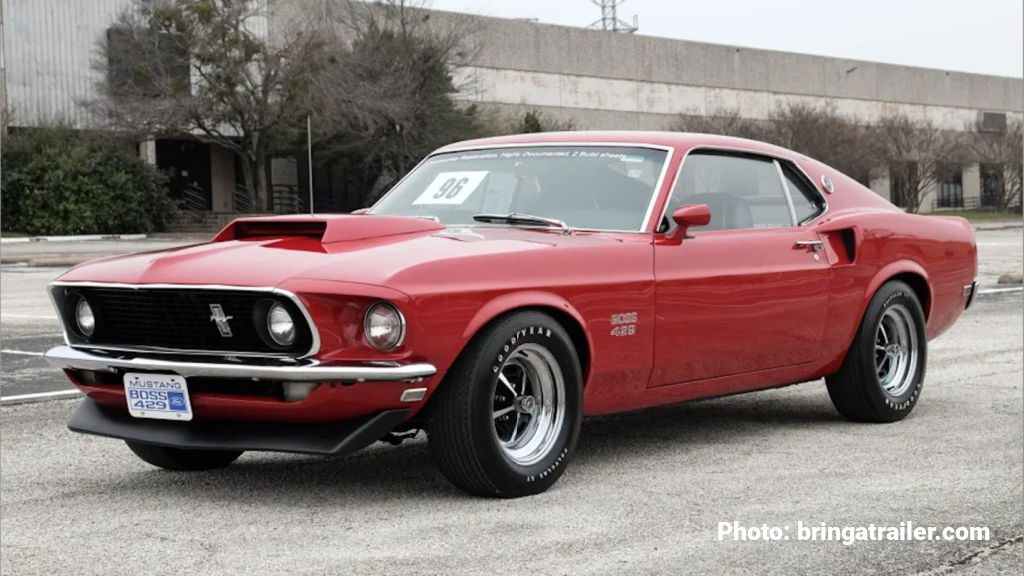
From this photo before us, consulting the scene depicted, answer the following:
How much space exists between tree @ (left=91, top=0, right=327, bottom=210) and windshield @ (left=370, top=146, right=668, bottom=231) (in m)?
34.9

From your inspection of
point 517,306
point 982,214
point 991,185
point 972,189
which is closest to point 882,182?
point 982,214

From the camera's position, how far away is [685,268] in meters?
6.07

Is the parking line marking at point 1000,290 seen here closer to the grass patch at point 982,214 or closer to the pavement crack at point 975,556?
the pavement crack at point 975,556

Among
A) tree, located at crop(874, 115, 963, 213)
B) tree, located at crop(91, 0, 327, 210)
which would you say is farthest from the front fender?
tree, located at crop(874, 115, 963, 213)

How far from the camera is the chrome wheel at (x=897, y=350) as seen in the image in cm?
737

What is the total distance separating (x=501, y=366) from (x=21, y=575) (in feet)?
5.80

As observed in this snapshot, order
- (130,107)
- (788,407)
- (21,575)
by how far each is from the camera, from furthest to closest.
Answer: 1. (130,107)
2. (788,407)
3. (21,575)

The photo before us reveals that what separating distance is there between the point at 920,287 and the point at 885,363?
50cm

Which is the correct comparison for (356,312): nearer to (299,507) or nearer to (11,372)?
(299,507)

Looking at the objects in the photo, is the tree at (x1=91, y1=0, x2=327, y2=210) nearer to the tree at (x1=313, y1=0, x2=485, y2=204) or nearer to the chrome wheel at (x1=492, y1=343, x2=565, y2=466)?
the tree at (x1=313, y1=0, x2=485, y2=204)

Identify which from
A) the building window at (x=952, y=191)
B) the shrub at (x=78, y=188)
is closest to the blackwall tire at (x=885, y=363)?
the shrub at (x=78, y=188)

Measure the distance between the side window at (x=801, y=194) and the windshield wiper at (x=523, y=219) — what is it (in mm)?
1622

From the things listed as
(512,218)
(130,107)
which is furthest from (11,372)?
(130,107)

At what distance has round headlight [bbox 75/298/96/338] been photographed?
17.8 ft
